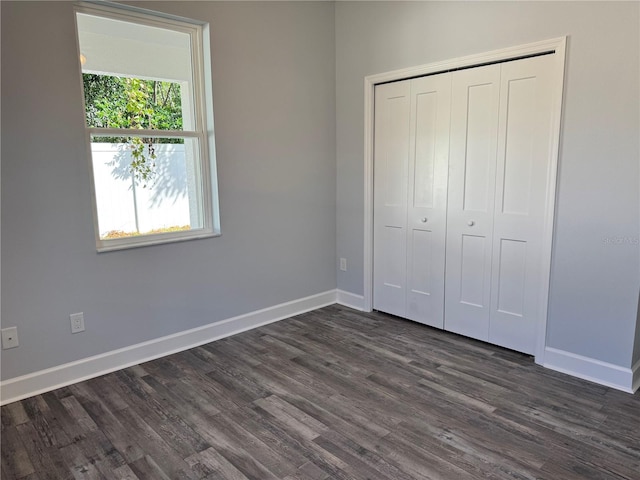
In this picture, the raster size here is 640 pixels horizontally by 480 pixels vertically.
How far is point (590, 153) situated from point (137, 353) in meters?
3.07

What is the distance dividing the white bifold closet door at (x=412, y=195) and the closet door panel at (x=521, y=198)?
429mm

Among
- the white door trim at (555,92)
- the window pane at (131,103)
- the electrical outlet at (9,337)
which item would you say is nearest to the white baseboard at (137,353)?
the electrical outlet at (9,337)

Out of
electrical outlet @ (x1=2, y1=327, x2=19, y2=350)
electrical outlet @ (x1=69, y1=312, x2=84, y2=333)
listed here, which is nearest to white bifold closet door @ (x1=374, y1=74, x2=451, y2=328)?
electrical outlet @ (x1=69, y1=312, x2=84, y2=333)

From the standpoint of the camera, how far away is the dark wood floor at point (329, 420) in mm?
1898

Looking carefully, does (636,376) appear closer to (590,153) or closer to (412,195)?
(590,153)

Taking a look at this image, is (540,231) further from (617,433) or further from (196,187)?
(196,187)

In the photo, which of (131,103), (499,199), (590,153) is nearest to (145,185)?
(131,103)

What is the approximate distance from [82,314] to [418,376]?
2.12 metres

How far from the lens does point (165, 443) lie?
2072 mm

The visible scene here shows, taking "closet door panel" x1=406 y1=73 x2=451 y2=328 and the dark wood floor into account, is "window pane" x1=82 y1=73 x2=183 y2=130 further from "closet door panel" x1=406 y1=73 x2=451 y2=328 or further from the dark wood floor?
"closet door panel" x1=406 y1=73 x2=451 y2=328

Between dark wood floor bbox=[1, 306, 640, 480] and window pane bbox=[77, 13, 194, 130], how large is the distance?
5.42 ft

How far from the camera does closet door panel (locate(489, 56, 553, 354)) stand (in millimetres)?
2664

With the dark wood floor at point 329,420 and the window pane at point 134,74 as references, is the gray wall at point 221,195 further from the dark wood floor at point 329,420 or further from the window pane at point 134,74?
the dark wood floor at point 329,420

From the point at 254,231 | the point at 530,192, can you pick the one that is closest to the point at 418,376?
the point at 530,192
